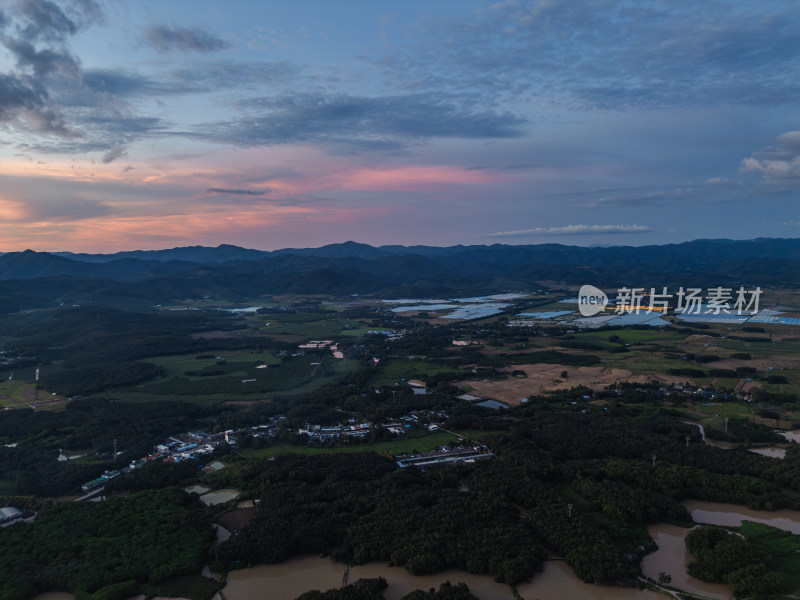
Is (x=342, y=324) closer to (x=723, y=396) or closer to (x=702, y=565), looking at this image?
(x=723, y=396)

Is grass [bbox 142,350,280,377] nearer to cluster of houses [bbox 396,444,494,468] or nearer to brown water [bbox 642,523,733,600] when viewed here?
cluster of houses [bbox 396,444,494,468]

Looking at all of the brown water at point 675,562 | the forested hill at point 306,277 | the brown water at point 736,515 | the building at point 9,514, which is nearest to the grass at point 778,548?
the brown water at point 736,515

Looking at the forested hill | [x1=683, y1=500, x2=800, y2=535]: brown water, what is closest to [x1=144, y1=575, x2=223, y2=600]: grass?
[x1=683, y1=500, x2=800, y2=535]: brown water

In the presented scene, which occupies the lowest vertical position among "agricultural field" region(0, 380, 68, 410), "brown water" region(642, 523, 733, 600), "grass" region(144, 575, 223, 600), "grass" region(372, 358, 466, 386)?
"grass" region(144, 575, 223, 600)

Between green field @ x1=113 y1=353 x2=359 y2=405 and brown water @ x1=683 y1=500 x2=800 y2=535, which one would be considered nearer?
brown water @ x1=683 y1=500 x2=800 y2=535

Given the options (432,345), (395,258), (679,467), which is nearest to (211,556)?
(679,467)

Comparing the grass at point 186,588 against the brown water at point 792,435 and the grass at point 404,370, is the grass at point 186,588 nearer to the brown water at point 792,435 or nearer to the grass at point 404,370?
the grass at point 404,370

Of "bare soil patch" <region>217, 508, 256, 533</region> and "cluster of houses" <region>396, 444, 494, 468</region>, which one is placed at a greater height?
"cluster of houses" <region>396, 444, 494, 468</region>
